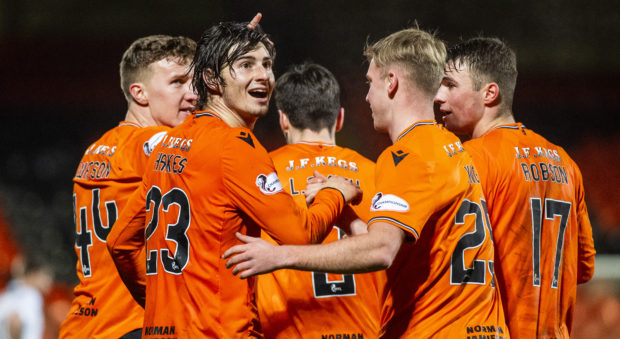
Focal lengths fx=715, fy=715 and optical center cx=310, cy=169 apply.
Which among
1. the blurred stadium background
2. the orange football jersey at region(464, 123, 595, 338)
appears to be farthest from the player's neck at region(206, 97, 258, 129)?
the blurred stadium background

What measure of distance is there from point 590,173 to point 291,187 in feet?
45.3

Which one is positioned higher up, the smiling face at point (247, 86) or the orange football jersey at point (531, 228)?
the smiling face at point (247, 86)

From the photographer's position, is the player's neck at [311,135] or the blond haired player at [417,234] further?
the player's neck at [311,135]

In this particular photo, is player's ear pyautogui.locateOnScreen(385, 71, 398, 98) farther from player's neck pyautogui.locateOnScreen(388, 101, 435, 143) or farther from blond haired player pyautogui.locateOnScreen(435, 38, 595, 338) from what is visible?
blond haired player pyautogui.locateOnScreen(435, 38, 595, 338)

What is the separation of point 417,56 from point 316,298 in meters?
1.73

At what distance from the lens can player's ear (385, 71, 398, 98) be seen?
3.49 m

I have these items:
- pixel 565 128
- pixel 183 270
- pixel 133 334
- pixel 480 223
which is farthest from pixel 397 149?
pixel 565 128

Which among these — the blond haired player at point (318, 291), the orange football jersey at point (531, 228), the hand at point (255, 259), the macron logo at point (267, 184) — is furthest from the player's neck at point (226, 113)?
the orange football jersey at point (531, 228)

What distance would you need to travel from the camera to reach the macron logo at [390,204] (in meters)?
3.07

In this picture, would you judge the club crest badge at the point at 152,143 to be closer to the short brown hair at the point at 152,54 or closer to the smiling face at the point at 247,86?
the short brown hair at the point at 152,54

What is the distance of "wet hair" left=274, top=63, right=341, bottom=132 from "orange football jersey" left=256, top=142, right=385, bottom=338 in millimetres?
535

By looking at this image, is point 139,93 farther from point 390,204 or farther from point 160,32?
point 160,32

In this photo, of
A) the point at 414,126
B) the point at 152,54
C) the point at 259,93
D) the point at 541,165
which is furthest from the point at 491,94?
the point at 152,54

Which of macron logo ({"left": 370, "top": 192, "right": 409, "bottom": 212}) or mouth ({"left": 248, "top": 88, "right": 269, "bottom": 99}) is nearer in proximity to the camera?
macron logo ({"left": 370, "top": 192, "right": 409, "bottom": 212})
